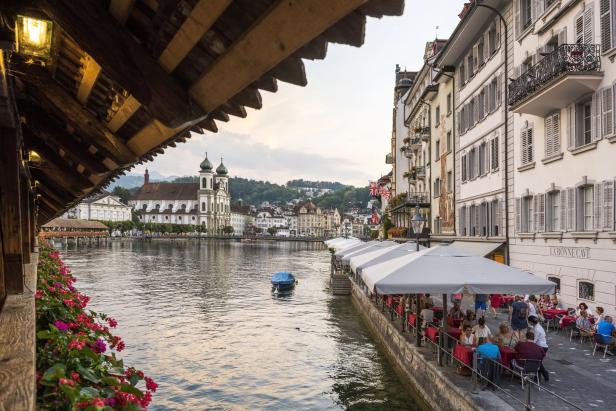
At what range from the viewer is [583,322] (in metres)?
15.2

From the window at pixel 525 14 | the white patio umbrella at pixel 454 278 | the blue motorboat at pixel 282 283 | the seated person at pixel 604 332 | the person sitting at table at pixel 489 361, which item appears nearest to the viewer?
the person sitting at table at pixel 489 361

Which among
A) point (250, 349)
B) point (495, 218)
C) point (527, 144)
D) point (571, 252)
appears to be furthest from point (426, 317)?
point (495, 218)

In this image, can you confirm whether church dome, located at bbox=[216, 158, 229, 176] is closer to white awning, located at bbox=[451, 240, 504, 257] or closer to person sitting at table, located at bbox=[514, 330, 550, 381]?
white awning, located at bbox=[451, 240, 504, 257]

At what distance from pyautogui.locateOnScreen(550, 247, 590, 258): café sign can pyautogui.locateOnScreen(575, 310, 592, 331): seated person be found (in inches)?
91.5

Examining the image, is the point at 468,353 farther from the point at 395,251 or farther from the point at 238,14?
the point at 238,14

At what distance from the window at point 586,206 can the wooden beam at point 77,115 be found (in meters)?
14.9

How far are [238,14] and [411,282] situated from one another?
972cm

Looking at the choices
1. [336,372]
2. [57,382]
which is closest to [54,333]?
[57,382]

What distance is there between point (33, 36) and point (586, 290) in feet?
57.0

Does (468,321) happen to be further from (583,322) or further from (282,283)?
(282,283)

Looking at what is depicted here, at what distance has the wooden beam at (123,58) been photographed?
388 centimetres

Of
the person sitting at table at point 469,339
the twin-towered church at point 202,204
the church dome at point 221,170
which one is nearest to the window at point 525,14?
the person sitting at table at point 469,339

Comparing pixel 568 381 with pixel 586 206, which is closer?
pixel 568 381

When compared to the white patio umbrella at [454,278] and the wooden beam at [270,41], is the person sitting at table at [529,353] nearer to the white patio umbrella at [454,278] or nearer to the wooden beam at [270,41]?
the white patio umbrella at [454,278]
